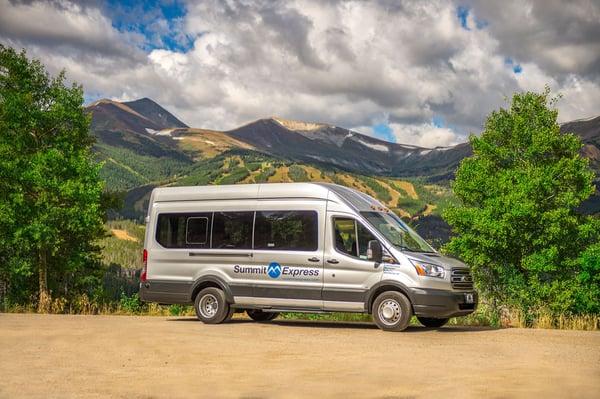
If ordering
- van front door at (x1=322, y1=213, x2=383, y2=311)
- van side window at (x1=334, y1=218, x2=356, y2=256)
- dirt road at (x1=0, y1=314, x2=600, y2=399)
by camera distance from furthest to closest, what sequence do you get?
van side window at (x1=334, y1=218, x2=356, y2=256) → van front door at (x1=322, y1=213, x2=383, y2=311) → dirt road at (x1=0, y1=314, x2=600, y2=399)

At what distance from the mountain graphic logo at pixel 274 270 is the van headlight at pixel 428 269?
9.37 feet

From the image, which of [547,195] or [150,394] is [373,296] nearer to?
[150,394]

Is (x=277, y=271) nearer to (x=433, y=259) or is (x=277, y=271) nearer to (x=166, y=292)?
(x=166, y=292)

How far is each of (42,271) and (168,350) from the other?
61.7ft

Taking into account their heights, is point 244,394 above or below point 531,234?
below

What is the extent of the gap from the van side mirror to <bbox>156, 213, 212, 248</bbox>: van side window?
155 inches

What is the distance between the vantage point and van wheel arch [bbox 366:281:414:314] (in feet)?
42.5

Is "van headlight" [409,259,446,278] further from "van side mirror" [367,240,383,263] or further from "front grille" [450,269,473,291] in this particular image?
"van side mirror" [367,240,383,263]

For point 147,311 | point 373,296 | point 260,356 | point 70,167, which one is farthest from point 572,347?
point 70,167

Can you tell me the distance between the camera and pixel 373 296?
13.3 m

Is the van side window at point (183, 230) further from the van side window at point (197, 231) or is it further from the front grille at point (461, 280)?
the front grille at point (461, 280)

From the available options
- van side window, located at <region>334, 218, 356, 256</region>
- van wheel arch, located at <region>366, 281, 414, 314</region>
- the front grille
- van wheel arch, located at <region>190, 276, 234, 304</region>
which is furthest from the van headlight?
van wheel arch, located at <region>190, 276, 234, 304</region>

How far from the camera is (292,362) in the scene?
29.8 feet

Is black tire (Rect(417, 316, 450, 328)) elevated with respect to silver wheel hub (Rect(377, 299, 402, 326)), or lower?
lower
